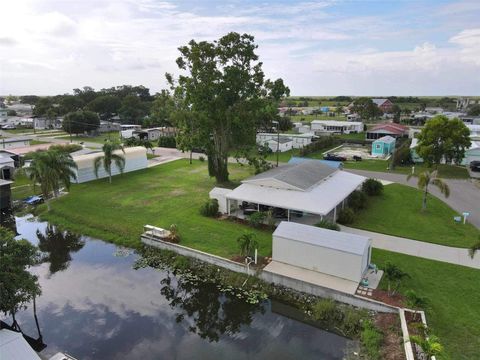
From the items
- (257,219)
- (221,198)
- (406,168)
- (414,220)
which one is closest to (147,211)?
(221,198)

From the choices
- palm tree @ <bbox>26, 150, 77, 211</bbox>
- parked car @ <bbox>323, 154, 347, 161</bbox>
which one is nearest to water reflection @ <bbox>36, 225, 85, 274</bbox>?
palm tree @ <bbox>26, 150, 77, 211</bbox>

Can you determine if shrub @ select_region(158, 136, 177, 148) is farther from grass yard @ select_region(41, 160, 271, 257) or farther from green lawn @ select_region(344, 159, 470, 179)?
green lawn @ select_region(344, 159, 470, 179)

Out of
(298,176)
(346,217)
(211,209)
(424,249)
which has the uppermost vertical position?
(298,176)

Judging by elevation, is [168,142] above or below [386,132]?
below

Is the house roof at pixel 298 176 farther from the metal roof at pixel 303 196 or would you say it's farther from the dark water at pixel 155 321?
the dark water at pixel 155 321

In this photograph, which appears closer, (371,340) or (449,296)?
(371,340)

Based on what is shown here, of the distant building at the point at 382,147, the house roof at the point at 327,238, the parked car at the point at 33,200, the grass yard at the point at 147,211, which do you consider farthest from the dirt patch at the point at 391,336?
the distant building at the point at 382,147

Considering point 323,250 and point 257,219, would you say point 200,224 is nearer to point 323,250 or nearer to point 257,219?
point 257,219
